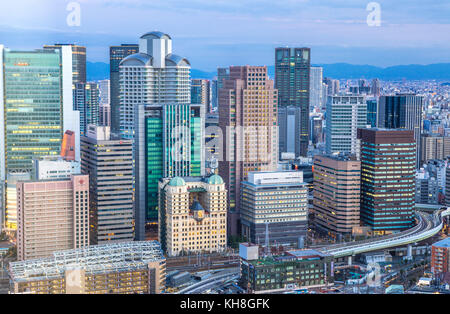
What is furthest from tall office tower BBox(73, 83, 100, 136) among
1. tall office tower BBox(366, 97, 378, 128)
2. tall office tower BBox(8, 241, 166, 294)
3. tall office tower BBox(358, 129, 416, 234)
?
tall office tower BBox(8, 241, 166, 294)

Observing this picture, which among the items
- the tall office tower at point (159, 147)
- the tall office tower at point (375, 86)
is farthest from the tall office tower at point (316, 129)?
the tall office tower at point (159, 147)

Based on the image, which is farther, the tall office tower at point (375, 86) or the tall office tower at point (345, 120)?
the tall office tower at point (345, 120)

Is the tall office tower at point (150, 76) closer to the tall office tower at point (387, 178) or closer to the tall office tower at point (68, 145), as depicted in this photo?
the tall office tower at point (68, 145)

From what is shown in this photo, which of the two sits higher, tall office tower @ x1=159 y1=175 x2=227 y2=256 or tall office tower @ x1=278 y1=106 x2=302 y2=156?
tall office tower @ x1=278 y1=106 x2=302 y2=156

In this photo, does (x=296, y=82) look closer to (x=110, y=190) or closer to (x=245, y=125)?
(x=245, y=125)

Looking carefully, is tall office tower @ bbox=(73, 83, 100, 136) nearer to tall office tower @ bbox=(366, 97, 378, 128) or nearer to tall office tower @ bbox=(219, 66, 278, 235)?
tall office tower @ bbox=(219, 66, 278, 235)

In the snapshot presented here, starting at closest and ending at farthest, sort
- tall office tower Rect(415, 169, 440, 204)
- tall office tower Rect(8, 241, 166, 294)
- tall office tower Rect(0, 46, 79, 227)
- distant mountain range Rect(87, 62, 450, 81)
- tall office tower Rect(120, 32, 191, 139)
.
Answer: tall office tower Rect(8, 241, 166, 294) → distant mountain range Rect(87, 62, 450, 81) → tall office tower Rect(0, 46, 79, 227) → tall office tower Rect(120, 32, 191, 139) → tall office tower Rect(415, 169, 440, 204)
